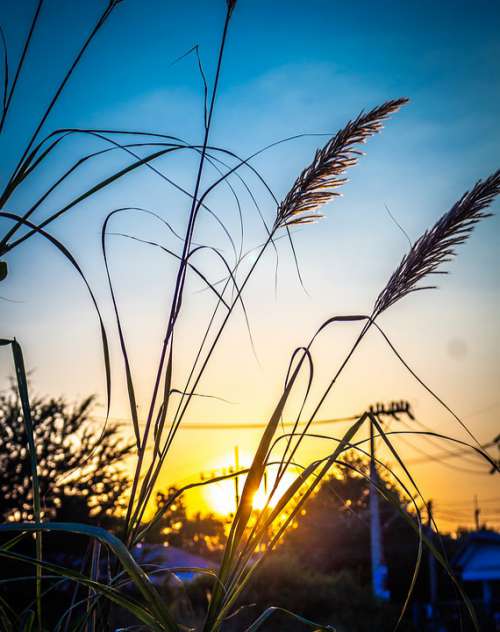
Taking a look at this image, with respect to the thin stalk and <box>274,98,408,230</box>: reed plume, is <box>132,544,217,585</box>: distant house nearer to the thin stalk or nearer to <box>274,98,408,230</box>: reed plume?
the thin stalk

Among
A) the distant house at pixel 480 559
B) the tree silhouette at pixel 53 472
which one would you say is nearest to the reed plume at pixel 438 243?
the tree silhouette at pixel 53 472

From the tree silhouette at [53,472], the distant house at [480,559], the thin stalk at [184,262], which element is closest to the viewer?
the thin stalk at [184,262]

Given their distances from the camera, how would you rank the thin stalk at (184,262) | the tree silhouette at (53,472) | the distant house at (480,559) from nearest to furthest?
the thin stalk at (184,262) → the tree silhouette at (53,472) → the distant house at (480,559)

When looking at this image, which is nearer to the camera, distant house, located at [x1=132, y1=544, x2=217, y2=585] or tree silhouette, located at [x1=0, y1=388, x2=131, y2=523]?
distant house, located at [x1=132, y1=544, x2=217, y2=585]

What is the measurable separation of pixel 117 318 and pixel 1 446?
1110 centimetres

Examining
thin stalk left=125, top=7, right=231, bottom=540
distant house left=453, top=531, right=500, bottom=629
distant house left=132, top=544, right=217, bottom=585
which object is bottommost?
distant house left=453, top=531, right=500, bottom=629

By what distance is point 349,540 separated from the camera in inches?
2021

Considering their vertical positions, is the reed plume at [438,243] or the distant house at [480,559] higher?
the reed plume at [438,243]

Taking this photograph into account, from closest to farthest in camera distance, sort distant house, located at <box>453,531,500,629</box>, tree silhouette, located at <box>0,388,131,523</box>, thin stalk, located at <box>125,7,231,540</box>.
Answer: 1. thin stalk, located at <box>125,7,231,540</box>
2. tree silhouette, located at <box>0,388,131,523</box>
3. distant house, located at <box>453,531,500,629</box>

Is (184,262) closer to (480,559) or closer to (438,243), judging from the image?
(438,243)

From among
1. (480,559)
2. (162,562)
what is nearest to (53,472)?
(162,562)

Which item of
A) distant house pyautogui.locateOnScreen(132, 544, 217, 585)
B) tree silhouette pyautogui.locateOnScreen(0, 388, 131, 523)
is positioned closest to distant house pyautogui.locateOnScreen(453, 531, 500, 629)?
distant house pyautogui.locateOnScreen(132, 544, 217, 585)

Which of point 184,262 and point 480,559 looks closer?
point 184,262

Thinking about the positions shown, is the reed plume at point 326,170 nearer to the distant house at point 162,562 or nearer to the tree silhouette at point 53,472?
the distant house at point 162,562
